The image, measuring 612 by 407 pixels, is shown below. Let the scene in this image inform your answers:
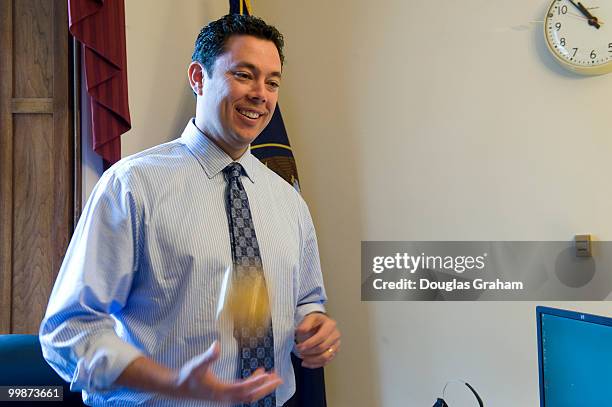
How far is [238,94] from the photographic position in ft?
4.94

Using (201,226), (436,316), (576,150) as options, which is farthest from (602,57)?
(201,226)

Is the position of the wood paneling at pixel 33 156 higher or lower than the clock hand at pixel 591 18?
lower

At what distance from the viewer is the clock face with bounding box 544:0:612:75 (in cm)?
270

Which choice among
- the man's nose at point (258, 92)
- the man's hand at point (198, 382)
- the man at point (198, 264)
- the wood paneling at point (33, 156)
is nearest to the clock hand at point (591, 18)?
the man at point (198, 264)

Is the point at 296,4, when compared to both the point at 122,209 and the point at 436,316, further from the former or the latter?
the point at 122,209

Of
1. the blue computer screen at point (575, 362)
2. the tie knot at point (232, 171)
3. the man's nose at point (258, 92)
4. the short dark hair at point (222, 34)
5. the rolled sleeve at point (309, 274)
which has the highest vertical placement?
the short dark hair at point (222, 34)

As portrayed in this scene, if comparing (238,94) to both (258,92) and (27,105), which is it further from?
(27,105)

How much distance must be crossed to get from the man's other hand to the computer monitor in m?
0.84

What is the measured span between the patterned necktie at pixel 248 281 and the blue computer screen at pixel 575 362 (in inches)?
28.9

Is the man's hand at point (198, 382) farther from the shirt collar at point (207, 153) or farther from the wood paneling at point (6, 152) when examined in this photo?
the wood paneling at point (6, 152)

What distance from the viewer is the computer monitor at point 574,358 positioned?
1499 mm

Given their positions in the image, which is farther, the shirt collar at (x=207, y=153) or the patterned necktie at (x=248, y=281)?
the shirt collar at (x=207, y=153)

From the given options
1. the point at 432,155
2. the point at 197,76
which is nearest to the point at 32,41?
the point at 197,76

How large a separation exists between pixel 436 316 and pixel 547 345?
1.10 metres
